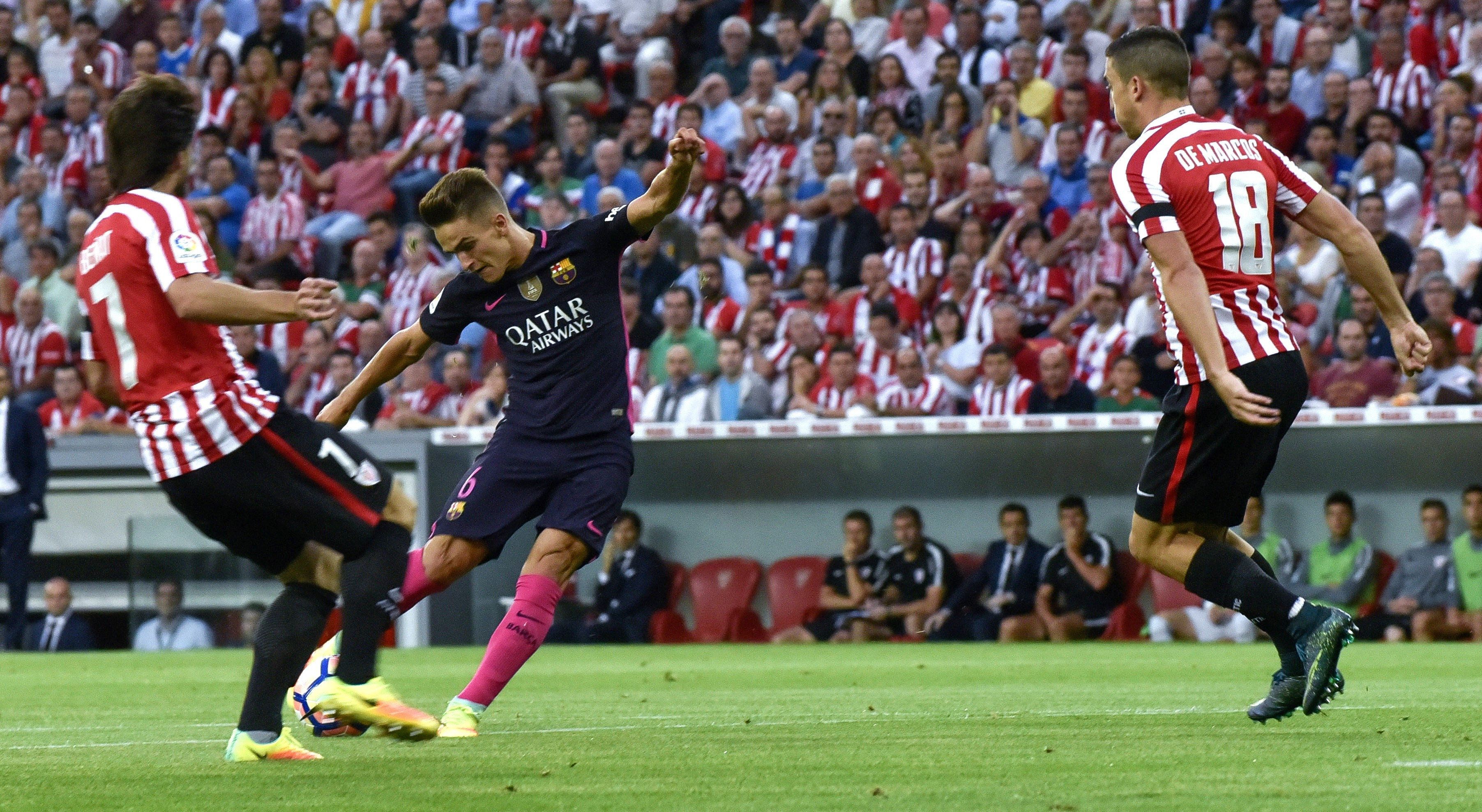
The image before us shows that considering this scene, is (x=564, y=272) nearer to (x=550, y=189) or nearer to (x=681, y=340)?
(x=681, y=340)

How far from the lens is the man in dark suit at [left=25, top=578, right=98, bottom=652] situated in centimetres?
1602

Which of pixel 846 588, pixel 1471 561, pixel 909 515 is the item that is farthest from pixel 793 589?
pixel 1471 561

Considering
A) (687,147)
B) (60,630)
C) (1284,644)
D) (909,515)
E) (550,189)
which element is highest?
(550,189)

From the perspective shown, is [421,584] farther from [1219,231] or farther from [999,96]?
[999,96]

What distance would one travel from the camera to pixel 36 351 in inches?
701

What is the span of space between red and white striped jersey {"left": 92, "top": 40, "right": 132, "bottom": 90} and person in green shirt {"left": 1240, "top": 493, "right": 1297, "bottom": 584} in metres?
13.7

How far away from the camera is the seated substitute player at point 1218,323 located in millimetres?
6086

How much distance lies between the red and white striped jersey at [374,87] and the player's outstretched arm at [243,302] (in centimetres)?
1552

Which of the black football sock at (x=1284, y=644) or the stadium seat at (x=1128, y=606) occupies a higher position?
the black football sock at (x=1284, y=644)

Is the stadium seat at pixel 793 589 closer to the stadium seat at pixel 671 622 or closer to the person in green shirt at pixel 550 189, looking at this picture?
the stadium seat at pixel 671 622

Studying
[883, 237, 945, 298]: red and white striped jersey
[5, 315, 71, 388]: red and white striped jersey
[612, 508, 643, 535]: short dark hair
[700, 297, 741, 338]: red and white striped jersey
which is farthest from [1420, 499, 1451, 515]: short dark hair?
[5, 315, 71, 388]: red and white striped jersey

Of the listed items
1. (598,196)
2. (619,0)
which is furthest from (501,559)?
(619,0)

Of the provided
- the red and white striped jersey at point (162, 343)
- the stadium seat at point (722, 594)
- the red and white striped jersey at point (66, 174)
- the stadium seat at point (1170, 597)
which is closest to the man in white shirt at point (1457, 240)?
the stadium seat at point (1170, 597)

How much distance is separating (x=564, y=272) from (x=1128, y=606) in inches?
357
